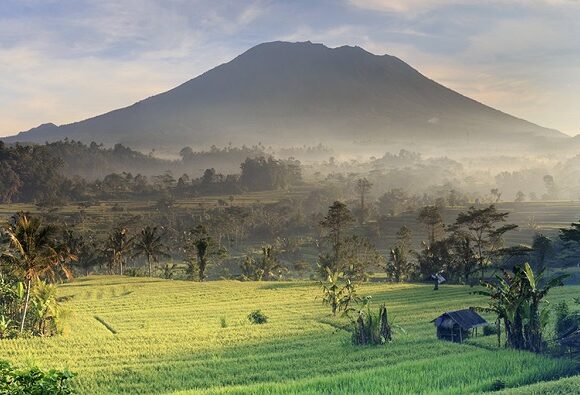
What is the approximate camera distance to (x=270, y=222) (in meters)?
137

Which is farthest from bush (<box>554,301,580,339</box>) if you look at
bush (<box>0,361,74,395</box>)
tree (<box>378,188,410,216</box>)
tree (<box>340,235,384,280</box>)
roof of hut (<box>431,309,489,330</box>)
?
tree (<box>378,188,410,216</box>)

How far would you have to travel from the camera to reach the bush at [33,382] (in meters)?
12.1

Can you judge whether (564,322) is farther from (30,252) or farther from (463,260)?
(463,260)

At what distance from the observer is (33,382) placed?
487 inches

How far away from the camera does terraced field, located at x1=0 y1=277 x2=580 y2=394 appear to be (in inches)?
838

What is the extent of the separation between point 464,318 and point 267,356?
11232 mm

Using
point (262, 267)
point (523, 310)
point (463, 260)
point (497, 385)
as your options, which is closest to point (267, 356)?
point (497, 385)

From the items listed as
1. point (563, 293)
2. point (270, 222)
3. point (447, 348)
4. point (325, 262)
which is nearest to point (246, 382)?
point (447, 348)

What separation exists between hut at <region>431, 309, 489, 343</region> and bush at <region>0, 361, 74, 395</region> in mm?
22808

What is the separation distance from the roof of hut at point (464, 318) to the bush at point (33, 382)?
2278 cm

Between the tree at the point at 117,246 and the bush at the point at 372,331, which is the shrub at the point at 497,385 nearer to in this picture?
the bush at the point at 372,331

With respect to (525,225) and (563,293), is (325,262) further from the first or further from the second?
(525,225)

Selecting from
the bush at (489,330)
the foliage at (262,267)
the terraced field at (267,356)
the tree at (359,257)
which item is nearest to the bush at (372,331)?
the terraced field at (267,356)

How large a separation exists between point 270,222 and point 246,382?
4511 inches
